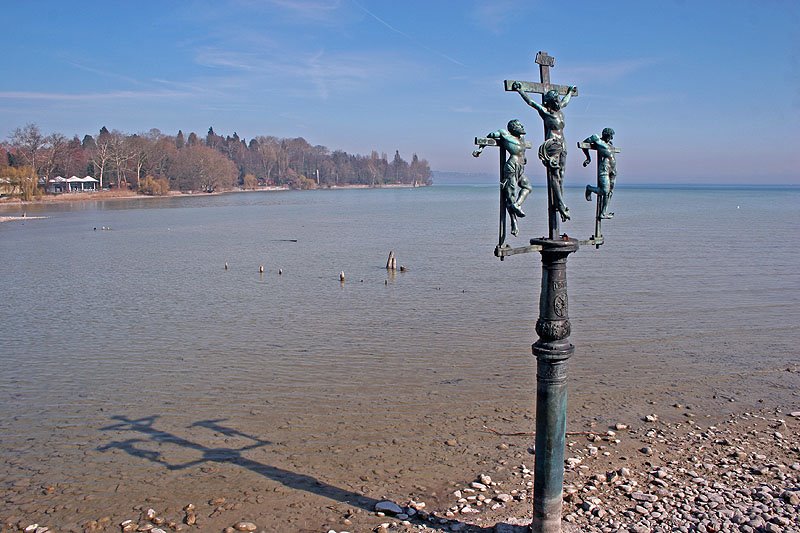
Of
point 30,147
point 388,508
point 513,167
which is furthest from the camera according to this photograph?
point 30,147

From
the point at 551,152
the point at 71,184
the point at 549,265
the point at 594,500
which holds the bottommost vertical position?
the point at 594,500

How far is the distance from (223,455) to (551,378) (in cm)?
621

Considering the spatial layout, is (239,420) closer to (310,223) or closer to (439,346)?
(439,346)

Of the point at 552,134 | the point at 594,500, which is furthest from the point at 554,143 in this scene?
the point at 594,500

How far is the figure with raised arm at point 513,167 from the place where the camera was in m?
6.29

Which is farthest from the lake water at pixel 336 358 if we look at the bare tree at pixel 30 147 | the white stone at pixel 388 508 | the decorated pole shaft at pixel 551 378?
the bare tree at pixel 30 147

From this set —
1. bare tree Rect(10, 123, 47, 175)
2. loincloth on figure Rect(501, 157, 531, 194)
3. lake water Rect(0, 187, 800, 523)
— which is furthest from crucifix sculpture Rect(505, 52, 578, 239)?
bare tree Rect(10, 123, 47, 175)

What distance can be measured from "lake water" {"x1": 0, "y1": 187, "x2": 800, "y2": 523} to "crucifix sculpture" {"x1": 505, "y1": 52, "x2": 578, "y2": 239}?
462 centimetres

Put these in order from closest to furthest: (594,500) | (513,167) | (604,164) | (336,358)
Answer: (513,167) < (604,164) < (594,500) < (336,358)

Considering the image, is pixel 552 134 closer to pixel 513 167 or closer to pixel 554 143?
pixel 554 143

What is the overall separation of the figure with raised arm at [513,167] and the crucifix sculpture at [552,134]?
0.86ft

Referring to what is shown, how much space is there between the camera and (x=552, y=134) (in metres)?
6.51

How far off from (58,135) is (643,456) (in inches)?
6071

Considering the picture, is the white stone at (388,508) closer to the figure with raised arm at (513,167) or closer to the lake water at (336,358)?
the lake water at (336,358)
